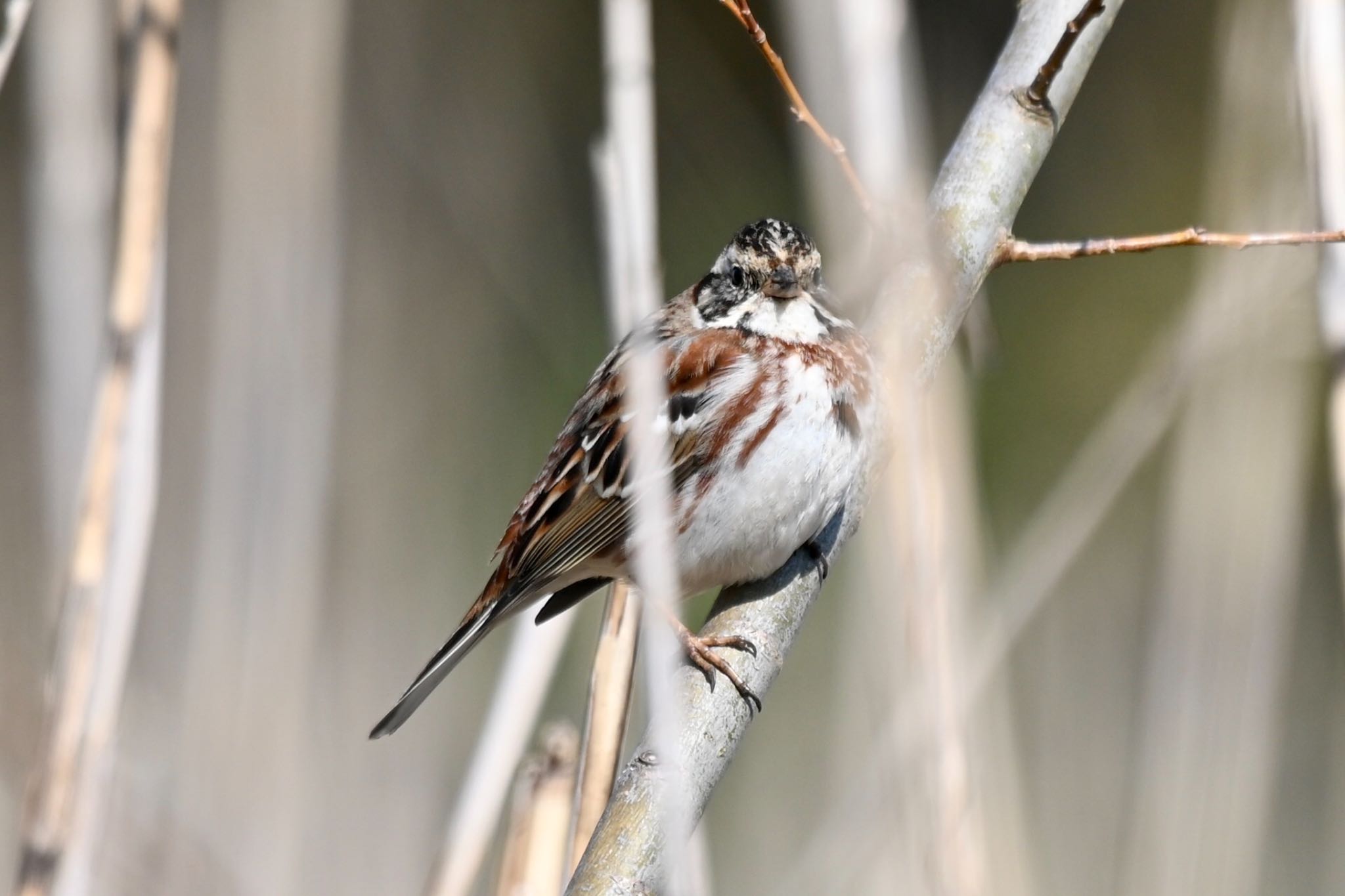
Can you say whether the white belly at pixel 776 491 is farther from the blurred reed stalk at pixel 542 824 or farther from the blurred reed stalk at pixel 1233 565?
the blurred reed stalk at pixel 1233 565

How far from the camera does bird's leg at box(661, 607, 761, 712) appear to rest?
1.51 meters

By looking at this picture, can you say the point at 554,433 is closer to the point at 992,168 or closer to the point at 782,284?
the point at 782,284

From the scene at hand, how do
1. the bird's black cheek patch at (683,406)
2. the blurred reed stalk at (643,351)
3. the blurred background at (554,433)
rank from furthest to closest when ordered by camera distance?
the bird's black cheek patch at (683,406) → the blurred background at (554,433) → the blurred reed stalk at (643,351)

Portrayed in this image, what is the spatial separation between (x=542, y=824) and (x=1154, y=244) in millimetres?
988

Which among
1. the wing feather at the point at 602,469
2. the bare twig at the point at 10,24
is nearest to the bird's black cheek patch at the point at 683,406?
the wing feather at the point at 602,469

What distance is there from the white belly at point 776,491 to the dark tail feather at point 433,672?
1.03 feet

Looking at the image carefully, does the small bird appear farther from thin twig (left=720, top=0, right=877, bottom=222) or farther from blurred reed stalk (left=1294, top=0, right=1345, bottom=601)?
blurred reed stalk (left=1294, top=0, right=1345, bottom=601)

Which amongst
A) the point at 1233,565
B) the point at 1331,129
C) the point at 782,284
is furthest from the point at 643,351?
the point at 1233,565

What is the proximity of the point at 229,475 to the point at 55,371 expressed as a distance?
425mm

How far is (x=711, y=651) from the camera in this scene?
63.2 inches

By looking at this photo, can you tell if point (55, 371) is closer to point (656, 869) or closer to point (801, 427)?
point (801, 427)

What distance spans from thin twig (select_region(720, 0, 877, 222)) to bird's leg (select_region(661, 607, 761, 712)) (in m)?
0.51

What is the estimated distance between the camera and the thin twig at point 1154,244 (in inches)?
62.4

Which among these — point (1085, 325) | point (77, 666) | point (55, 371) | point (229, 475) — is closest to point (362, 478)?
point (229, 475)
